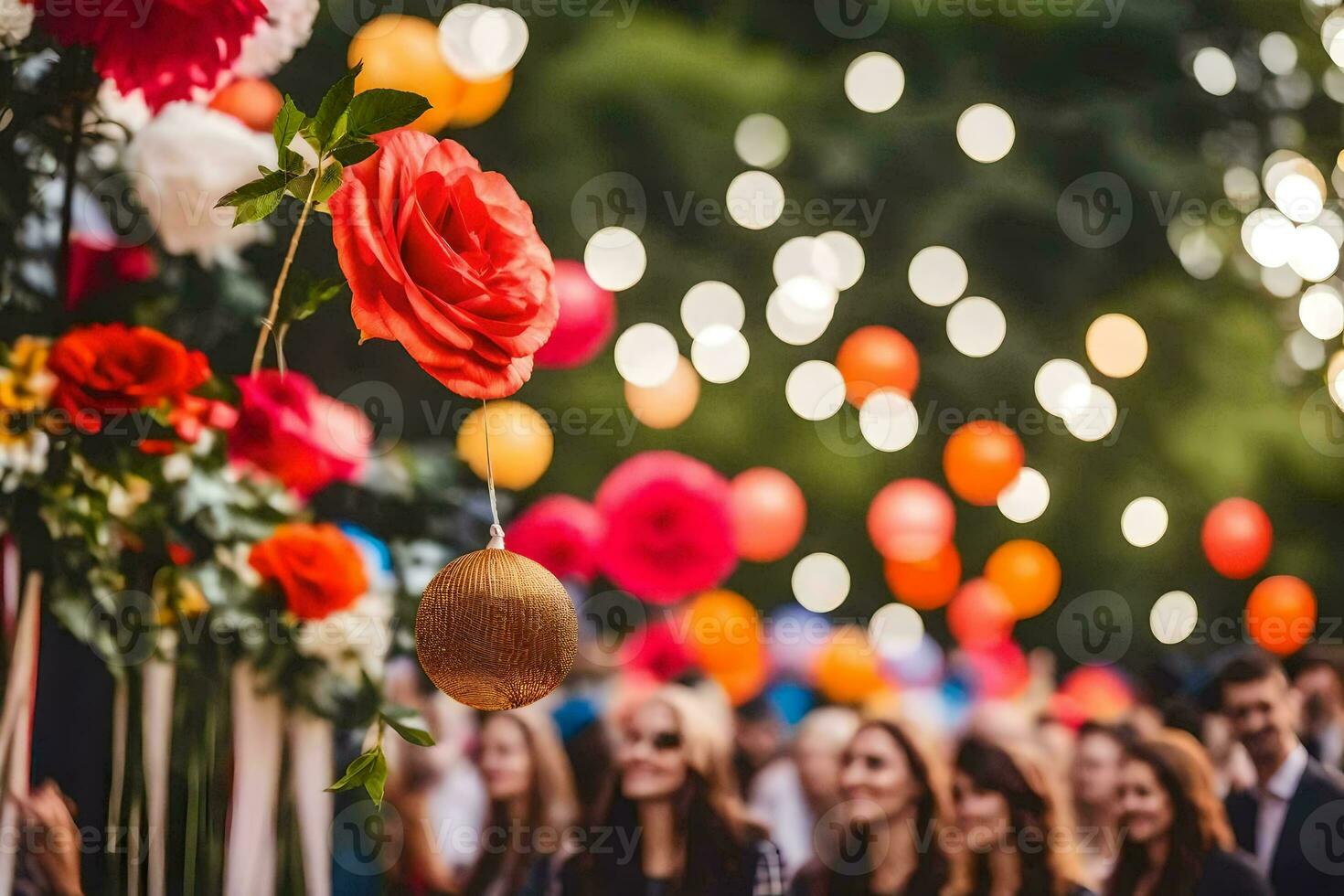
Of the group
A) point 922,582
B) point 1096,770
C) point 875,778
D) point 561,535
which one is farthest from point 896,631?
point 561,535

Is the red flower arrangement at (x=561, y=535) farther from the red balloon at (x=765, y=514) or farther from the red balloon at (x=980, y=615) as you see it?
the red balloon at (x=980, y=615)

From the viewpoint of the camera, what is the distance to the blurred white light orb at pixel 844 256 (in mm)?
1376

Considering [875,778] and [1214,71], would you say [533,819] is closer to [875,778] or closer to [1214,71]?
[875,778]

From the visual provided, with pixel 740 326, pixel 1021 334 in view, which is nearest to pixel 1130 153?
pixel 1021 334

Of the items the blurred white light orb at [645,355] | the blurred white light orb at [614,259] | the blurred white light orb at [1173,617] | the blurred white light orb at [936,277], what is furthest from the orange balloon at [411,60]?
the blurred white light orb at [1173,617]

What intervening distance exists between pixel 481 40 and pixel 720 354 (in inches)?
18.6

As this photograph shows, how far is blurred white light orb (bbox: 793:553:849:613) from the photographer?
1.32m

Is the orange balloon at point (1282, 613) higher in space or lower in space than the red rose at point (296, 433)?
lower

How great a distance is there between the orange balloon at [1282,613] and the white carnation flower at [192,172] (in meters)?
1.30

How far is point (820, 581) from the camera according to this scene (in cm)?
132

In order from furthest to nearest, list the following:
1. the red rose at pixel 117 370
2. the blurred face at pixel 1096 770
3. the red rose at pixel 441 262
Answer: the blurred face at pixel 1096 770, the red rose at pixel 117 370, the red rose at pixel 441 262

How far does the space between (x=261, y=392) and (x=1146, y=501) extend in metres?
1.08

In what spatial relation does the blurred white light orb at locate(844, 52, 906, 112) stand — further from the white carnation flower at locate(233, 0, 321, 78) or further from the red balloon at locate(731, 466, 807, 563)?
the white carnation flower at locate(233, 0, 321, 78)

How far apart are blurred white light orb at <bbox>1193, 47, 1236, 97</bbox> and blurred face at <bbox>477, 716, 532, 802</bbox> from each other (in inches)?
46.9
